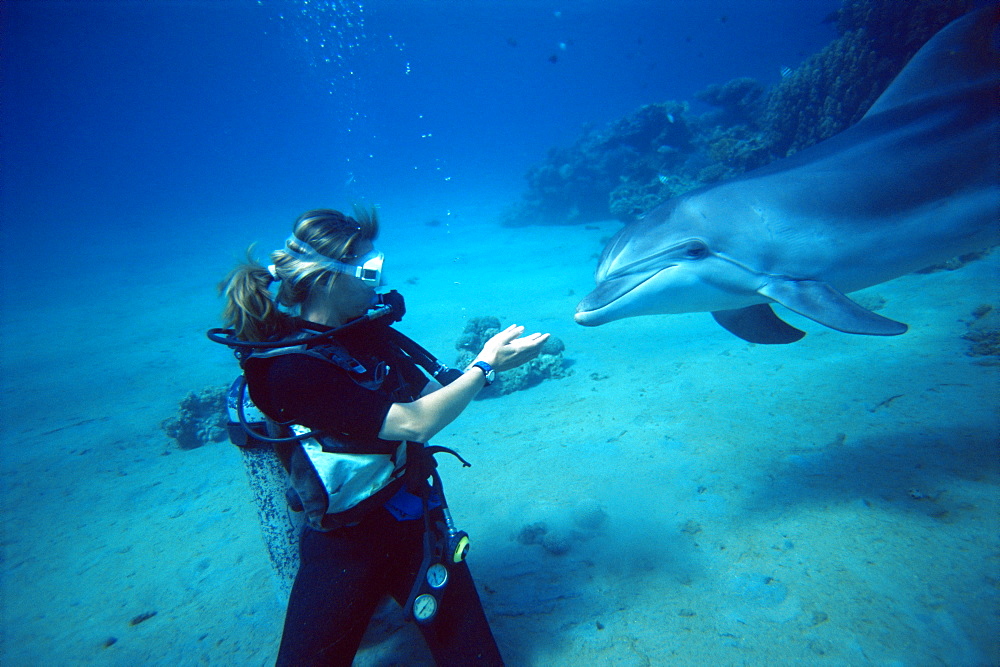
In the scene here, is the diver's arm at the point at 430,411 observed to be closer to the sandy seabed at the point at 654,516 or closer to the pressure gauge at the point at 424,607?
the pressure gauge at the point at 424,607

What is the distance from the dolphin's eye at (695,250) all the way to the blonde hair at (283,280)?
7.21 feet

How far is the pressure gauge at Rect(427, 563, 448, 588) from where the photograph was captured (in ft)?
6.89

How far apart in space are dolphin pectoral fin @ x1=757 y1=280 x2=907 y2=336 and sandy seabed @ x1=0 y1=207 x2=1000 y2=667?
1.39 metres

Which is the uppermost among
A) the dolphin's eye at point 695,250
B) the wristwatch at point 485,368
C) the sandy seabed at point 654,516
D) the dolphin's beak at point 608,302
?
the dolphin's eye at point 695,250

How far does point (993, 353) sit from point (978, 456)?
242cm

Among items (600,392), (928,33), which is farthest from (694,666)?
(928,33)

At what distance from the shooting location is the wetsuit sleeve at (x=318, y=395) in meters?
1.68

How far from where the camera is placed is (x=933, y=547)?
2.38 m

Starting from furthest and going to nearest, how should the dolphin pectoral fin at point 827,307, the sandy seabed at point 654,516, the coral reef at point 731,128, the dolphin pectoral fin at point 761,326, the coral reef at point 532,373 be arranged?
the coral reef at point 731,128 < the coral reef at point 532,373 < the dolphin pectoral fin at point 761,326 < the dolphin pectoral fin at point 827,307 < the sandy seabed at point 654,516

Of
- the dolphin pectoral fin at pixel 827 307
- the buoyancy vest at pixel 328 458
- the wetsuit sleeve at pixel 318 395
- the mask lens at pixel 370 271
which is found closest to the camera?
the wetsuit sleeve at pixel 318 395

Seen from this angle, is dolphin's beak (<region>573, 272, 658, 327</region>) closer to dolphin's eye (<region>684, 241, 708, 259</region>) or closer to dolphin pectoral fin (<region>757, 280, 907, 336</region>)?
dolphin's eye (<region>684, 241, 708, 259</region>)

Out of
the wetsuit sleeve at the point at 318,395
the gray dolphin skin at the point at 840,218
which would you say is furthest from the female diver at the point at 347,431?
the gray dolphin skin at the point at 840,218

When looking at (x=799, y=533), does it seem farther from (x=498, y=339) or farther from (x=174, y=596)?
(x=174, y=596)

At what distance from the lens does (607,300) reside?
264 cm
